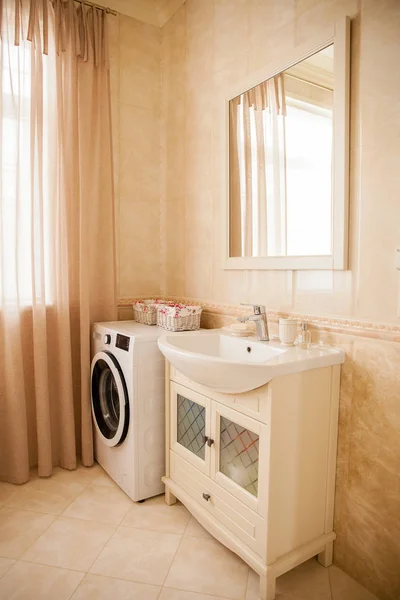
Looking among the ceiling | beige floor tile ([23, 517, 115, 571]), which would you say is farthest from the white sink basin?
the ceiling

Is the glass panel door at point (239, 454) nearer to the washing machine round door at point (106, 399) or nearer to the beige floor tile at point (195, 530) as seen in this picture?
the beige floor tile at point (195, 530)

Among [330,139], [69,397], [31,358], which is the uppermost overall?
[330,139]

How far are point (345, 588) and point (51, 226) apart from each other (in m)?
2.23

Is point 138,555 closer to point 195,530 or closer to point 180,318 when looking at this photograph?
point 195,530

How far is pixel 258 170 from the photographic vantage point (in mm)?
1994

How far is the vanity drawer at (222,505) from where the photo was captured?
145 cm

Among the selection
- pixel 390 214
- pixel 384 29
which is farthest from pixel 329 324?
pixel 384 29

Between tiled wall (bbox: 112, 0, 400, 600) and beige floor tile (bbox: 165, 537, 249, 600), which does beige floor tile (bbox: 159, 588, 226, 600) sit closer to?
beige floor tile (bbox: 165, 537, 249, 600)

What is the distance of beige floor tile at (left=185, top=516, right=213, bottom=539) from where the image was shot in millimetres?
1809

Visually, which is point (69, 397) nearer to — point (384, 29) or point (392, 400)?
point (392, 400)

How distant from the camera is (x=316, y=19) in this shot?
1.63 metres

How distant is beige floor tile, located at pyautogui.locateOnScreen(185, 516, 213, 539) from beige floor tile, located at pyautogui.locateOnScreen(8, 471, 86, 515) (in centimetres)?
65

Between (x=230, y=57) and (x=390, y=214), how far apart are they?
4.46ft

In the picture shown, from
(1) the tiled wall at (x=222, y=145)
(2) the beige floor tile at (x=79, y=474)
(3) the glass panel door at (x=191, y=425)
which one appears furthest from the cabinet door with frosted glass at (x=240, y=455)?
(2) the beige floor tile at (x=79, y=474)
